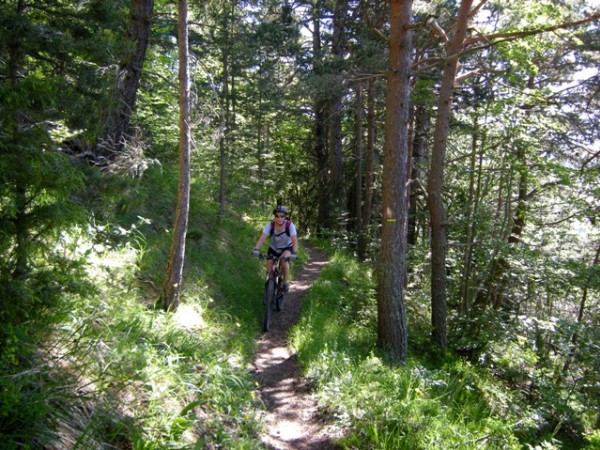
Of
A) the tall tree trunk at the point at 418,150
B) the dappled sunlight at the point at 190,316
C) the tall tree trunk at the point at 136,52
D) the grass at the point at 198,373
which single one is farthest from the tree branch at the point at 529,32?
the dappled sunlight at the point at 190,316

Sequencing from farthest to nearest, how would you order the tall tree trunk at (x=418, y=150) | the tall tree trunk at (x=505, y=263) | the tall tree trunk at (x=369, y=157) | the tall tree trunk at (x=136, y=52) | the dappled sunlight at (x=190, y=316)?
the tall tree trunk at (x=418, y=150) < the tall tree trunk at (x=369, y=157) < the tall tree trunk at (x=505, y=263) < the tall tree trunk at (x=136, y=52) < the dappled sunlight at (x=190, y=316)

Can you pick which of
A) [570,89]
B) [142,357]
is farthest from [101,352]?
[570,89]

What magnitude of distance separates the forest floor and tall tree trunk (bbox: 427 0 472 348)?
11.6 ft

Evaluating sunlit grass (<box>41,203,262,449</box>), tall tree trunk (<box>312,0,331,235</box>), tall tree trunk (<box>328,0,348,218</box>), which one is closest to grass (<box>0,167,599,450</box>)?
sunlit grass (<box>41,203,262,449</box>)

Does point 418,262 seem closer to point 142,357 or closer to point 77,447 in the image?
point 142,357

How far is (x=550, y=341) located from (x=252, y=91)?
37.4 feet

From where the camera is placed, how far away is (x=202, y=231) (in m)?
10.2

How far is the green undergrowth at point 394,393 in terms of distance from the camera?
4551 millimetres

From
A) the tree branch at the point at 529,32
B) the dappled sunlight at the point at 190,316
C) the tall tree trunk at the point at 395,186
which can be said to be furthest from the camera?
the tall tree trunk at the point at 395,186

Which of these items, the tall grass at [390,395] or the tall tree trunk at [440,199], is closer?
the tall grass at [390,395]

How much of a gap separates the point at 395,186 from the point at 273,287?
9.96 feet

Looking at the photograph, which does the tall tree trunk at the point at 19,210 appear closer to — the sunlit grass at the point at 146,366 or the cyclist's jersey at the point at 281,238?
the sunlit grass at the point at 146,366

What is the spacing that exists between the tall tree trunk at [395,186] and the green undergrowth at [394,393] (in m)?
0.57

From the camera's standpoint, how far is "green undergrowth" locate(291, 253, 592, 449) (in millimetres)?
4551
